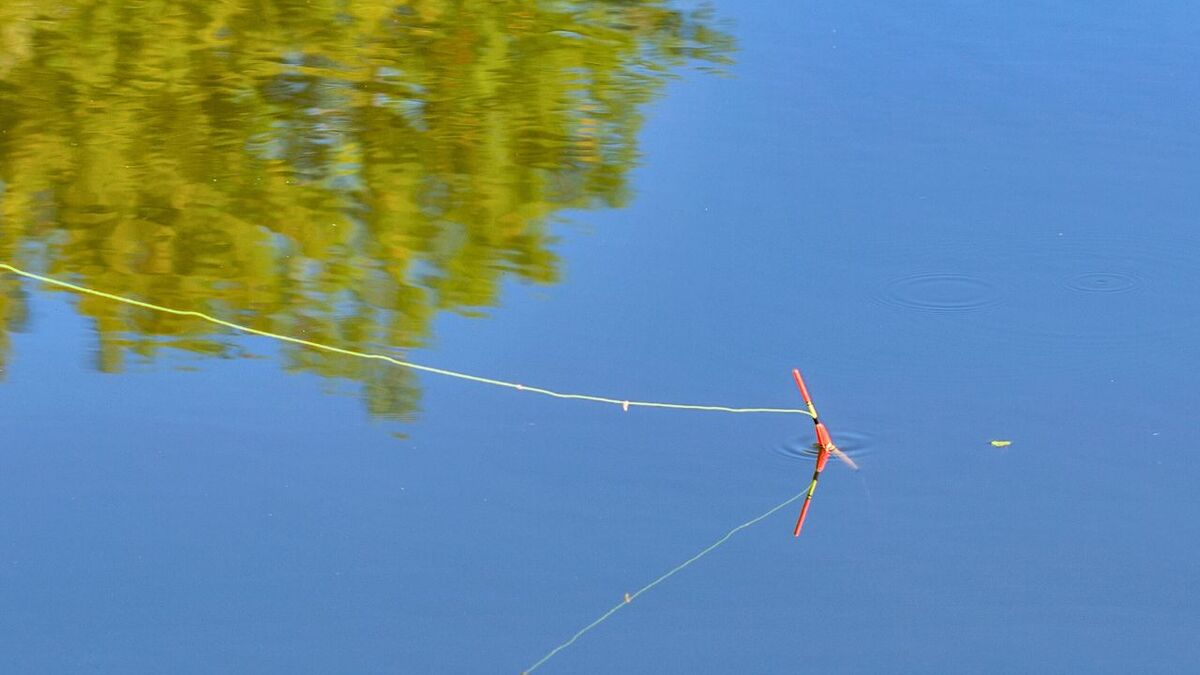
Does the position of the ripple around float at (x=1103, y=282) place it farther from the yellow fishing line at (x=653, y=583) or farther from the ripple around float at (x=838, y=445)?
the yellow fishing line at (x=653, y=583)

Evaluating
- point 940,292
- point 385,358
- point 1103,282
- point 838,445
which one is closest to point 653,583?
point 838,445

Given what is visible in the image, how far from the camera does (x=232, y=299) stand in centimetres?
378

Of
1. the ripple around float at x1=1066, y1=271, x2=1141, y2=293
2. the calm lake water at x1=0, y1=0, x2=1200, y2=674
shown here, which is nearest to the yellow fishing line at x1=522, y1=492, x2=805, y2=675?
the calm lake water at x1=0, y1=0, x2=1200, y2=674

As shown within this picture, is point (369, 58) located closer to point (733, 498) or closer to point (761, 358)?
point (761, 358)

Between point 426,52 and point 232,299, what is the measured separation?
1.78m

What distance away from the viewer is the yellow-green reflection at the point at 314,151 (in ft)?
12.5

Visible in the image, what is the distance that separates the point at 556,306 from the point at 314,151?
1.19m

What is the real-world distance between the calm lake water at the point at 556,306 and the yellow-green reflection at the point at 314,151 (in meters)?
0.01

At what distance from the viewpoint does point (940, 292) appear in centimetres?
375

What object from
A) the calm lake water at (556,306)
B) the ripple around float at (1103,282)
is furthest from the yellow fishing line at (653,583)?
the ripple around float at (1103,282)

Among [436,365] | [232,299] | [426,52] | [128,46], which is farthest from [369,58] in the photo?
[436,365]

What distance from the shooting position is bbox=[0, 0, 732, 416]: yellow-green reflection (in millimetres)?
3797

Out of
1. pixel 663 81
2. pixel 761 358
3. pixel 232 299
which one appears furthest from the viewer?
pixel 663 81

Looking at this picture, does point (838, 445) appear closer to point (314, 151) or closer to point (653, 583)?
point (653, 583)
